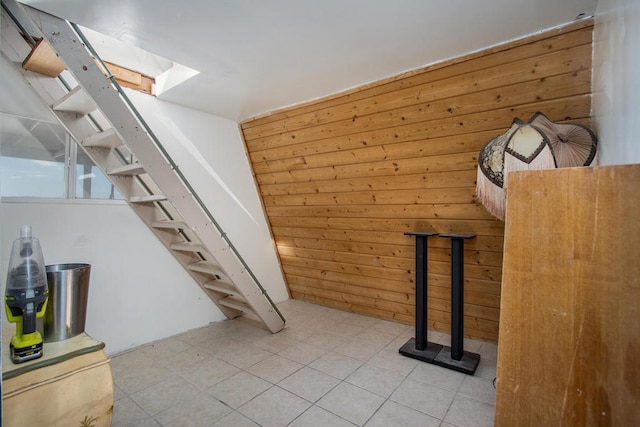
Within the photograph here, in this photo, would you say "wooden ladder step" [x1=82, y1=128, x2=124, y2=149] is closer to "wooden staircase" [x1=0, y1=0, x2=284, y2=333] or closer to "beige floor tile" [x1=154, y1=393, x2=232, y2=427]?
"wooden staircase" [x1=0, y1=0, x2=284, y2=333]

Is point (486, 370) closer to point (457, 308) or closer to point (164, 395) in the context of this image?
point (457, 308)

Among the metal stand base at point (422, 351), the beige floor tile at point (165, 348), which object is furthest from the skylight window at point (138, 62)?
the metal stand base at point (422, 351)

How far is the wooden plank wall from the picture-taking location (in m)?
1.86

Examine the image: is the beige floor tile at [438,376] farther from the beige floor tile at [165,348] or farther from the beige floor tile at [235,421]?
the beige floor tile at [165,348]

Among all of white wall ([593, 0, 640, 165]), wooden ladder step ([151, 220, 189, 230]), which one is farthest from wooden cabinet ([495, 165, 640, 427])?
wooden ladder step ([151, 220, 189, 230])

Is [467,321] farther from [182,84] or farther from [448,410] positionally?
[182,84]

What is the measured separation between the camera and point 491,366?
7.23 ft

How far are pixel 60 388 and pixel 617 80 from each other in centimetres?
242

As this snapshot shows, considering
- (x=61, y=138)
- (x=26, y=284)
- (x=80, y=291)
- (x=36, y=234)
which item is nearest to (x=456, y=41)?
(x=26, y=284)

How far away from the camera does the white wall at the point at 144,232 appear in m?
2.10

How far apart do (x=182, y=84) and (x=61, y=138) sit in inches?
37.4

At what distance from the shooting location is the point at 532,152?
1.28 meters

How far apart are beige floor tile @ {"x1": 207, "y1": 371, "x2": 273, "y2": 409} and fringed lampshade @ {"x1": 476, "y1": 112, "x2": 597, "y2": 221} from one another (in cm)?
176

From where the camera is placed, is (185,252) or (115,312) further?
(185,252)
